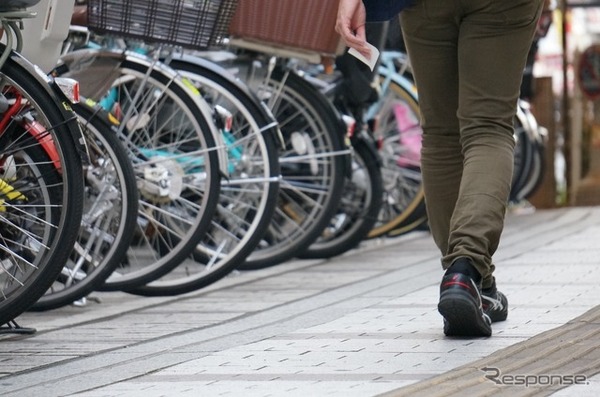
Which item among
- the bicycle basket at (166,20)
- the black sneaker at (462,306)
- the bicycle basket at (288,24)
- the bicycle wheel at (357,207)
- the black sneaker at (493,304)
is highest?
the bicycle basket at (166,20)

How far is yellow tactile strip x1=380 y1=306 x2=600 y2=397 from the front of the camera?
3516 millimetres

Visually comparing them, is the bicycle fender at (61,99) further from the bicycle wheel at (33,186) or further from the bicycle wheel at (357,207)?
the bicycle wheel at (357,207)

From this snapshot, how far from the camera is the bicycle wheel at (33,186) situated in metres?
4.49

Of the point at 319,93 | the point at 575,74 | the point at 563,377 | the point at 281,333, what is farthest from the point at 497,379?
the point at 575,74

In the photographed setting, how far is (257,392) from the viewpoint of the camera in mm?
3621

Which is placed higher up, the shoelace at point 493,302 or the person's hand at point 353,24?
the person's hand at point 353,24

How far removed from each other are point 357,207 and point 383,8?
2.96 metres

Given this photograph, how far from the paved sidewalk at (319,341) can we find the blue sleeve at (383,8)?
0.99 meters

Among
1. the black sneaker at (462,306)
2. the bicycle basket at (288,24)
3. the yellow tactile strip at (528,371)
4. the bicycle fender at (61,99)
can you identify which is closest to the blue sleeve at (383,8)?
the black sneaker at (462,306)

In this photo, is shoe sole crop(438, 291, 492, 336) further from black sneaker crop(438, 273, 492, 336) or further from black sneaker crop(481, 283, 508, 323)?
black sneaker crop(481, 283, 508, 323)

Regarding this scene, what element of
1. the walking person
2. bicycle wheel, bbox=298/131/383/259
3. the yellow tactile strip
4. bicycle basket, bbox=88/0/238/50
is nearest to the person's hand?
the walking person

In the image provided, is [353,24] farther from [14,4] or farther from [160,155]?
[160,155]

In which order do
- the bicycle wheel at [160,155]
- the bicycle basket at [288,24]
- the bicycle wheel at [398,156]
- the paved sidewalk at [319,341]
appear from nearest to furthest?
1. the paved sidewalk at [319,341]
2. the bicycle wheel at [160,155]
3. the bicycle basket at [288,24]
4. the bicycle wheel at [398,156]

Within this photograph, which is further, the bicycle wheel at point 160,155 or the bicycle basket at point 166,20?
the bicycle wheel at point 160,155
